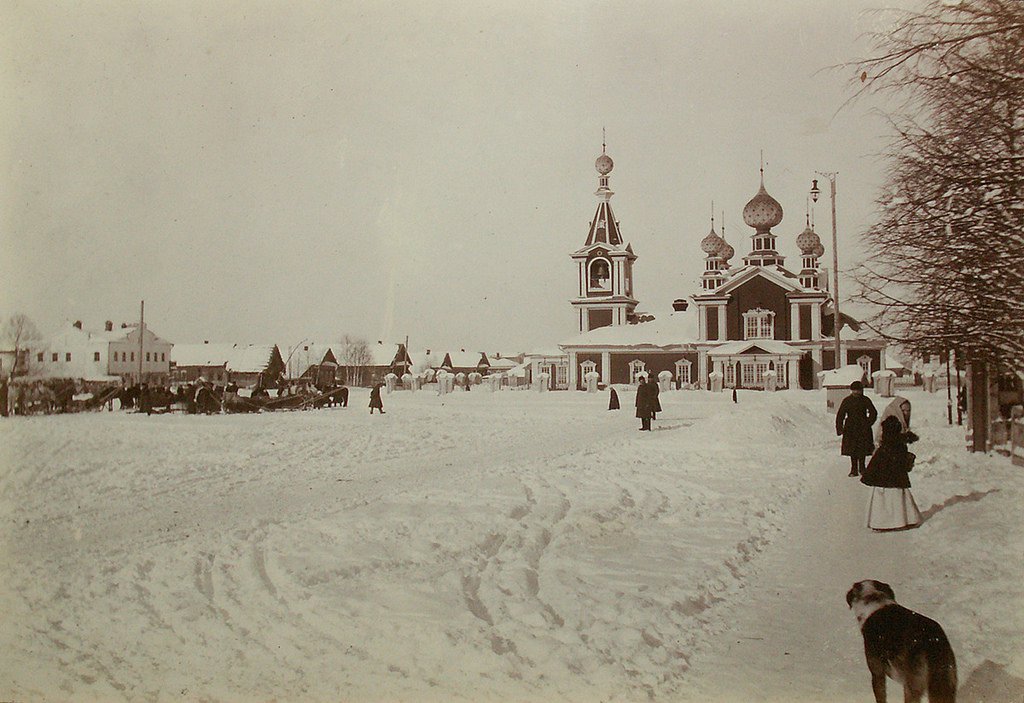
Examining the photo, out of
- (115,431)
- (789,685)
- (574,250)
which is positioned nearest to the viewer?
(789,685)

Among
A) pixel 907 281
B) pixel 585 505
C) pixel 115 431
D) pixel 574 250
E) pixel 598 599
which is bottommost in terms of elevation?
pixel 598 599

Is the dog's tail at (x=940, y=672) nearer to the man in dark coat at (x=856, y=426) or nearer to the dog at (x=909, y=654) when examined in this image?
the dog at (x=909, y=654)

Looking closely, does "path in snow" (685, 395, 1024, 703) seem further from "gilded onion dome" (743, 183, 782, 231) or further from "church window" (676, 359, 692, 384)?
"church window" (676, 359, 692, 384)

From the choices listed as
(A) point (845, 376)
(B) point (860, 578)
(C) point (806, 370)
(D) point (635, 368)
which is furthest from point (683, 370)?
(B) point (860, 578)

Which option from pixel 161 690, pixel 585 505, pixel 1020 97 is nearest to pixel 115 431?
pixel 161 690

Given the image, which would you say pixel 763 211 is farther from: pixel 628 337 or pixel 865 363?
pixel 628 337

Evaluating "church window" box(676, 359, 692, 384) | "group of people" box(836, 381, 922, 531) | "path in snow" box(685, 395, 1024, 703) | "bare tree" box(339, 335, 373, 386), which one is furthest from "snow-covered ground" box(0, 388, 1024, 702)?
"church window" box(676, 359, 692, 384)

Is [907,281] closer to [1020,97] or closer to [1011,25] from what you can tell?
[1020,97]
